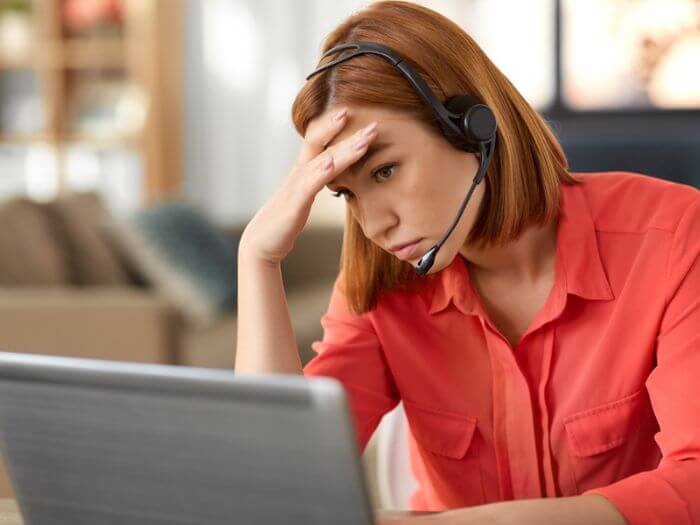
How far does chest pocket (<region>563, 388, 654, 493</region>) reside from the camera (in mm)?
1128

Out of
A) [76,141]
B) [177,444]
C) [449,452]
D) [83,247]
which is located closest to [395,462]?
[449,452]

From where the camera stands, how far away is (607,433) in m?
1.13

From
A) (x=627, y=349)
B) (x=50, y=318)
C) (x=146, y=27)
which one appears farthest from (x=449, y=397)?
(x=146, y=27)

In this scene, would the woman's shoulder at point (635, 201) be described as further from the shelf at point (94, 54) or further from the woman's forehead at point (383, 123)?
the shelf at point (94, 54)

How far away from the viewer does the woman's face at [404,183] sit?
1.03 m

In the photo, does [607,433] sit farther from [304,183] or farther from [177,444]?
[177,444]

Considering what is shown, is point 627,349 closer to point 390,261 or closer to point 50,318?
point 390,261

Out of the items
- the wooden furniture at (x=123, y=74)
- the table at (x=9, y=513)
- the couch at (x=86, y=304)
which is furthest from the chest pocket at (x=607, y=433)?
the wooden furniture at (x=123, y=74)

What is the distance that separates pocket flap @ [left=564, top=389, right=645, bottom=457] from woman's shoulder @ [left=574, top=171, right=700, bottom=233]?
0.57 ft

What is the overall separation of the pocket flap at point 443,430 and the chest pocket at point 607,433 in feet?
0.35

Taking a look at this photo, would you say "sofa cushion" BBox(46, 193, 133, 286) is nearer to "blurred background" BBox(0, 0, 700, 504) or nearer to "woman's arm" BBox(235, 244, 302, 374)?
"blurred background" BBox(0, 0, 700, 504)

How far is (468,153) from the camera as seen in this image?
1.08 meters

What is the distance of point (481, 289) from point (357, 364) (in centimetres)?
16

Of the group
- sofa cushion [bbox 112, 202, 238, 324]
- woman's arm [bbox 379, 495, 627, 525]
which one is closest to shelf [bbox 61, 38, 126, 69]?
sofa cushion [bbox 112, 202, 238, 324]
